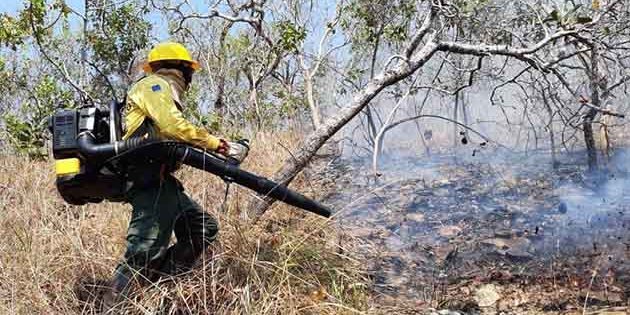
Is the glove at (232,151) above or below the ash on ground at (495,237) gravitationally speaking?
above

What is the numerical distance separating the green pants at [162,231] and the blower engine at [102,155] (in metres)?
0.14

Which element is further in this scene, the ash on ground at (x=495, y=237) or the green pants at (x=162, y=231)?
the ash on ground at (x=495, y=237)

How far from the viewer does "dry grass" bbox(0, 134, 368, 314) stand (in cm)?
317

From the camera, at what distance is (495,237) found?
5566 mm

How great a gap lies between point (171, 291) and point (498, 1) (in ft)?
17.1

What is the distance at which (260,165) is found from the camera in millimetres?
6906

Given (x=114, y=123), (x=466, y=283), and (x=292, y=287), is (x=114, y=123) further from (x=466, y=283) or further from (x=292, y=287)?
(x=466, y=283)

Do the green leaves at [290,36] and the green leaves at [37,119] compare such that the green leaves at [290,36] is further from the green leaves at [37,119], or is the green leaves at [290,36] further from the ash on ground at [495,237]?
the green leaves at [37,119]

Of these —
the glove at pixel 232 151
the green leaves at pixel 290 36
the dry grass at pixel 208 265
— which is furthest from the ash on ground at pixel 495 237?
the green leaves at pixel 290 36

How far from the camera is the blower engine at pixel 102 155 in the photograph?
10.0ft

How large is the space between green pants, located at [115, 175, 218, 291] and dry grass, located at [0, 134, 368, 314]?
10 cm

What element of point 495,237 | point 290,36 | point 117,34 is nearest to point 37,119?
point 117,34

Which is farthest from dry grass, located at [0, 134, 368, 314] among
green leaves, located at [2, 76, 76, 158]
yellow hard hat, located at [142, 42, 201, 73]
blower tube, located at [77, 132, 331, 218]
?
green leaves, located at [2, 76, 76, 158]

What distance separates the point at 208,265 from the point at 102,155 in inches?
30.9
